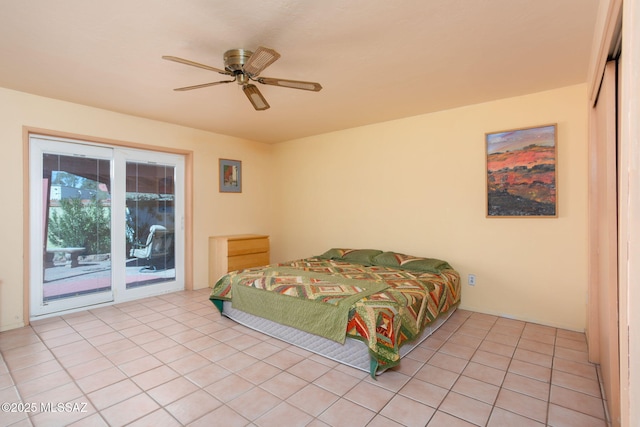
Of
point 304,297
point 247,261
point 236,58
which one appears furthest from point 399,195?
point 236,58

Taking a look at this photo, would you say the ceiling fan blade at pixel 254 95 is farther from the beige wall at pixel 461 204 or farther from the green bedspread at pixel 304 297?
the beige wall at pixel 461 204

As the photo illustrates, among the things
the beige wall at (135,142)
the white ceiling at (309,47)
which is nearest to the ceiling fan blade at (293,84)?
the white ceiling at (309,47)

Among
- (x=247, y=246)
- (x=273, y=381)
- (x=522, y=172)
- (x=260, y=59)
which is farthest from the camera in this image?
(x=247, y=246)

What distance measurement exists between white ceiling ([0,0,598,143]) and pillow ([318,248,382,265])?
6.03 feet

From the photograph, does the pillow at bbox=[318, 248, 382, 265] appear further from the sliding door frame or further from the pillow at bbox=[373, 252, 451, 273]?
the sliding door frame

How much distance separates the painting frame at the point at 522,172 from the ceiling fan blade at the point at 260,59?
2618 mm

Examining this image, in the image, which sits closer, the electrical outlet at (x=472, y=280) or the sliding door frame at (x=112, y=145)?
the sliding door frame at (x=112, y=145)

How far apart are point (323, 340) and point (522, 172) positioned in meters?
2.62

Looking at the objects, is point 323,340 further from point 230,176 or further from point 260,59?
point 230,176

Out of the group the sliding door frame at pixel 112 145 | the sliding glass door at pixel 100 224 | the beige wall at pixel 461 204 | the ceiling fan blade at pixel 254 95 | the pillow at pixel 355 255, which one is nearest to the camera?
the ceiling fan blade at pixel 254 95

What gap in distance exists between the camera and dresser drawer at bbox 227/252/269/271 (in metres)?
4.56

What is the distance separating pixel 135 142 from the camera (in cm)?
401

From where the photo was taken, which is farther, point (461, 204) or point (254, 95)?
point (461, 204)

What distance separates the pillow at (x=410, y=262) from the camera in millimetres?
3502
